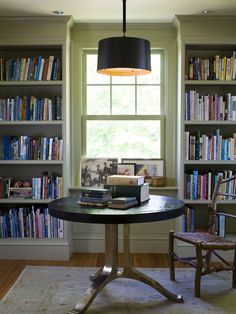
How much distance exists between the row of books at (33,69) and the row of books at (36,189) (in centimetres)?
98

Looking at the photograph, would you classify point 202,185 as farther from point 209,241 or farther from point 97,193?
point 97,193

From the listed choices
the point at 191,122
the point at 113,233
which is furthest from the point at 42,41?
the point at 113,233

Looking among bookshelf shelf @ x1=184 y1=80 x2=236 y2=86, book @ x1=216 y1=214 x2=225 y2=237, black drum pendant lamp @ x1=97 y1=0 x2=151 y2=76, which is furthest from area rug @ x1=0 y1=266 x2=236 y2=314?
bookshelf shelf @ x1=184 y1=80 x2=236 y2=86

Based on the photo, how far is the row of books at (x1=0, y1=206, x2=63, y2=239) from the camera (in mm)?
4059

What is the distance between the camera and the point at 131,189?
2.94 meters

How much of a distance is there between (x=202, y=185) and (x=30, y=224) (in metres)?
1.75

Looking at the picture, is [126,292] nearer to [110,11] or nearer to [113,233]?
[113,233]

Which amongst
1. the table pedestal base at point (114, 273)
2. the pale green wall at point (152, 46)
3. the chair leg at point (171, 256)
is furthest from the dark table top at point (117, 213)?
the pale green wall at point (152, 46)

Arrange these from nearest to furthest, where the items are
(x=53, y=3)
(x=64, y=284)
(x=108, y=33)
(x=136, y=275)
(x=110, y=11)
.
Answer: (x=136, y=275)
(x=64, y=284)
(x=53, y=3)
(x=110, y=11)
(x=108, y=33)

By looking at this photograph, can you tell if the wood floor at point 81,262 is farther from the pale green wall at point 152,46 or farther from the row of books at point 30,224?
the pale green wall at point 152,46

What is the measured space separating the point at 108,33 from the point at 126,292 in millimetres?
2566

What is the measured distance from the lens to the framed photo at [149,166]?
4262mm

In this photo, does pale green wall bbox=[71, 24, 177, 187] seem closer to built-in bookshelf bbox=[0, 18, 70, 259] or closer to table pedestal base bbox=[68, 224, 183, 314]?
built-in bookshelf bbox=[0, 18, 70, 259]

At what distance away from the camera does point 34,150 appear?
409cm
